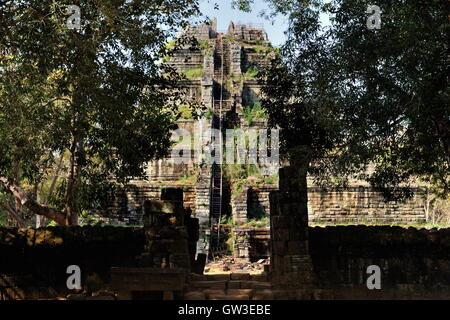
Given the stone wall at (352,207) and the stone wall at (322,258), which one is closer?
the stone wall at (322,258)

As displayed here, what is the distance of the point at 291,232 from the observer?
1052 cm

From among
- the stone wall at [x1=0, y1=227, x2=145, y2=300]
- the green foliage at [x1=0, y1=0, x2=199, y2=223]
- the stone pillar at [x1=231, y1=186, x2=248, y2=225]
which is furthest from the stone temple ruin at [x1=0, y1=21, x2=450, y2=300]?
the stone pillar at [x1=231, y1=186, x2=248, y2=225]

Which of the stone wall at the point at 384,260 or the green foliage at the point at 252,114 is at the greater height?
the green foliage at the point at 252,114

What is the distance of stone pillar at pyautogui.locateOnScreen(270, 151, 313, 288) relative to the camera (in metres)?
10.3

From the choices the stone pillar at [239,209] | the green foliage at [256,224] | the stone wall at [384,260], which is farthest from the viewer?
the stone pillar at [239,209]

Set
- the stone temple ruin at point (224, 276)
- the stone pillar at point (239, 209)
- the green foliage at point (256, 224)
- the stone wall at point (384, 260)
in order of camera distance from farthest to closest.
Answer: the stone pillar at point (239, 209), the green foliage at point (256, 224), the stone wall at point (384, 260), the stone temple ruin at point (224, 276)

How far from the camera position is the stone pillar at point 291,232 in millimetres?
10273

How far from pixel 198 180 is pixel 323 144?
1239cm

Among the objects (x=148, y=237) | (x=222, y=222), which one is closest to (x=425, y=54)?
(x=148, y=237)

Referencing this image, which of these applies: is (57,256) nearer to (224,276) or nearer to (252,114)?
(224,276)

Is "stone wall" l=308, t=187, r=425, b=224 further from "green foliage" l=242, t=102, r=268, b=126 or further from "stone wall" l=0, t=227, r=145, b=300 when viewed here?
"stone wall" l=0, t=227, r=145, b=300

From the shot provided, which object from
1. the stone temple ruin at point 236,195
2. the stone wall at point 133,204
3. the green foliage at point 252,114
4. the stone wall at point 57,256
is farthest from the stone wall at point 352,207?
the stone wall at point 57,256

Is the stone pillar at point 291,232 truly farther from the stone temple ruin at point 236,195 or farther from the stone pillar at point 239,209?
the stone pillar at point 239,209

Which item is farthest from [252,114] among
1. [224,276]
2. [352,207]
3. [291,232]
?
[291,232]
